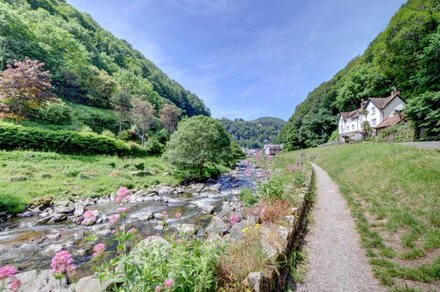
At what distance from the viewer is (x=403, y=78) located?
117 feet

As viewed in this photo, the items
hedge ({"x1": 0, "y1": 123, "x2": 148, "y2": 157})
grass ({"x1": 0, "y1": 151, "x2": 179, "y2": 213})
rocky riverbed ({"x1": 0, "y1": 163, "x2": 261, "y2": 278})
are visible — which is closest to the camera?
rocky riverbed ({"x1": 0, "y1": 163, "x2": 261, "y2": 278})

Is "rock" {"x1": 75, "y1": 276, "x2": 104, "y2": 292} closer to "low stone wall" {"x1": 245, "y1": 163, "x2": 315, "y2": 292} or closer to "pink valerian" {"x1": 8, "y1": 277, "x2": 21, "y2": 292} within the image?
"pink valerian" {"x1": 8, "y1": 277, "x2": 21, "y2": 292}

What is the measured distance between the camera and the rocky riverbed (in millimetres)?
7125

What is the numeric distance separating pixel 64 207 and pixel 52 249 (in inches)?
236

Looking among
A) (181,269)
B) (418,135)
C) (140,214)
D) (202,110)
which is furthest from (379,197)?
(202,110)

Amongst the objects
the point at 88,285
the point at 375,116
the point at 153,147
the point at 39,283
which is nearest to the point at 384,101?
the point at 375,116

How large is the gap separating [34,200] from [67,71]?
4371 centimetres

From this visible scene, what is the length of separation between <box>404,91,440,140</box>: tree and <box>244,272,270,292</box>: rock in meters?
20.7

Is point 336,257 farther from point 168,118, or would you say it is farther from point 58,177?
point 168,118

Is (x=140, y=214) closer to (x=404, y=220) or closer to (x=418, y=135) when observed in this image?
(x=404, y=220)

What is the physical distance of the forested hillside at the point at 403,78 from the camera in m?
16.9

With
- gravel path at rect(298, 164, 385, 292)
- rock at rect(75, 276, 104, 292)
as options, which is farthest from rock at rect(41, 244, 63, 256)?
gravel path at rect(298, 164, 385, 292)

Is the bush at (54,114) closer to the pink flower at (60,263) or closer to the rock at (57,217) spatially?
the rock at (57,217)

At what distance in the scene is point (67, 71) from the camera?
148 feet
